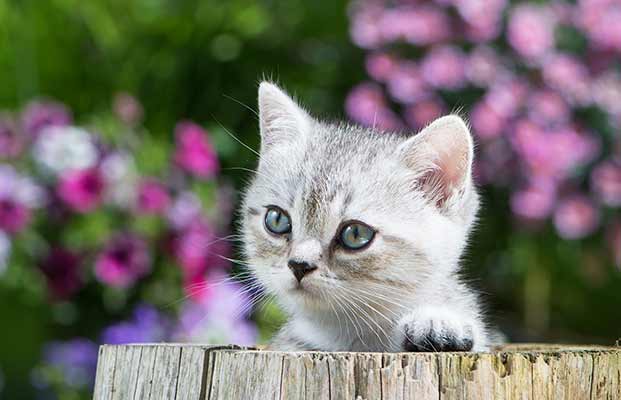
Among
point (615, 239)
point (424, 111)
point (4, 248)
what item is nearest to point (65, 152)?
point (4, 248)

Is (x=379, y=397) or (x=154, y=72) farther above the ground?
(x=154, y=72)

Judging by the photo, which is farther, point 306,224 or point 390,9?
point 390,9

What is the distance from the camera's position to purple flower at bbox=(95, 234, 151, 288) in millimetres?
5582

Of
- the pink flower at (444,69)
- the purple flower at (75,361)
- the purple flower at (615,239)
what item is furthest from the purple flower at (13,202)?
the purple flower at (615,239)

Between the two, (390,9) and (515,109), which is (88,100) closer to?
(390,9)

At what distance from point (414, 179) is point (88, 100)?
4.13m

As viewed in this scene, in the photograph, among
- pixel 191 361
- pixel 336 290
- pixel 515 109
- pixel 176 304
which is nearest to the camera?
pixel 191 361

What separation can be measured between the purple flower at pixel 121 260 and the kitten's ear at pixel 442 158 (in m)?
2.68

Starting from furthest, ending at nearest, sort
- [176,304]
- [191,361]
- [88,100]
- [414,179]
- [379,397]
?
[88,100]
[176,304]
[414,179]
[191,361]
[379,397]

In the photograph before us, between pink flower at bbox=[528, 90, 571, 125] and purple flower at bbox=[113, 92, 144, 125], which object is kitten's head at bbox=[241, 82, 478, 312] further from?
pink flower at bbox=[528, 90, 571, 125]

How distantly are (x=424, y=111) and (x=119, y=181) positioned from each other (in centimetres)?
217

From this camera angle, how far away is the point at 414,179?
3.36 metres

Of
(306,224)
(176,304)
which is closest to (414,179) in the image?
(306,224)

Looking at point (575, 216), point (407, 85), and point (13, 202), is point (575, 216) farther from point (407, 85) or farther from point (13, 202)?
point (13, 202)
